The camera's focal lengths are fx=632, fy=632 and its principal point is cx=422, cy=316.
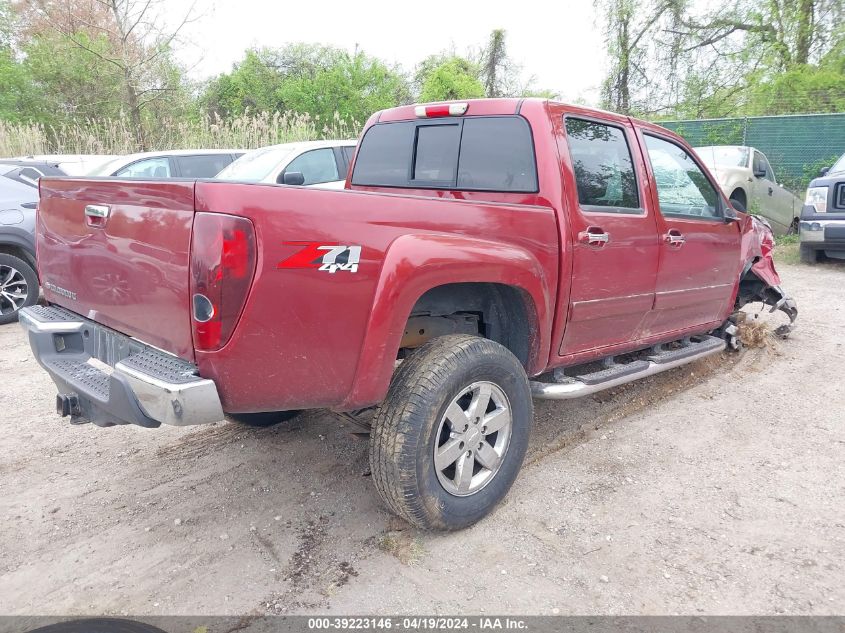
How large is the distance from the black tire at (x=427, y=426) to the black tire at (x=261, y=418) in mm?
1316

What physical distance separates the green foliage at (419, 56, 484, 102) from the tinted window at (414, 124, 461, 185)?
2199 centimetres

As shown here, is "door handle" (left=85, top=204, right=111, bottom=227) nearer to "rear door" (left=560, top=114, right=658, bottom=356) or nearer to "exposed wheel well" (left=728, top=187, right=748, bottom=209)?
"rear door" (left=560, top=114, right=658, bottom=356)

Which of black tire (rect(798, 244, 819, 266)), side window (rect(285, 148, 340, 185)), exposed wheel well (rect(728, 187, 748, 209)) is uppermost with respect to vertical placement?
side window (rect(285, 148, 340, 185))

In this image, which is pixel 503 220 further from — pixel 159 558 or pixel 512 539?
pixel 159 558

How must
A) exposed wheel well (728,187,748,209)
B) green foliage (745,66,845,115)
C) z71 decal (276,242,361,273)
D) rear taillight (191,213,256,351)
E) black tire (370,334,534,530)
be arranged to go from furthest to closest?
1. green foliage (745,66,845,115)
2. exposed wheel well (728,187,748,209)
3. black tire (370,334,534,530)
4. z71 decal (276,242,361,273)
5. rear taillight (191,213,256,351)

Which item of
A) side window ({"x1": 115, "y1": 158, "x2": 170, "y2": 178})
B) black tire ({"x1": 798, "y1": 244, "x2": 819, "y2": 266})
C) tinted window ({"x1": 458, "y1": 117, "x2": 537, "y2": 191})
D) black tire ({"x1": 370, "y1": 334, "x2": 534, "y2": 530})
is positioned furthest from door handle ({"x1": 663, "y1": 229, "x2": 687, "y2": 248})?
black tire ({"x1": 798, "y1": 244, "x2": 819, "y2": 266})

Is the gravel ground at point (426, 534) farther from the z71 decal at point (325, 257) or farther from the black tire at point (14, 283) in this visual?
the black tire at point (14, 283)

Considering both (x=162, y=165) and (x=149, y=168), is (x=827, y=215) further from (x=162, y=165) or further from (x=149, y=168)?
(x=149, y=168)

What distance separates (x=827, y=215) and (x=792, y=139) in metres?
5.69

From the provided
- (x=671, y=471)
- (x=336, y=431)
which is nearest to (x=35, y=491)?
(x=336, y=431)

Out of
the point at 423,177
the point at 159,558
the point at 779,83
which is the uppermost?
the point at 779,83

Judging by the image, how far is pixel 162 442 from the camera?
12.6 feet

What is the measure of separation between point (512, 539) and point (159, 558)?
1.55 meters

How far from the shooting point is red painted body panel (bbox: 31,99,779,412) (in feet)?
7.14
